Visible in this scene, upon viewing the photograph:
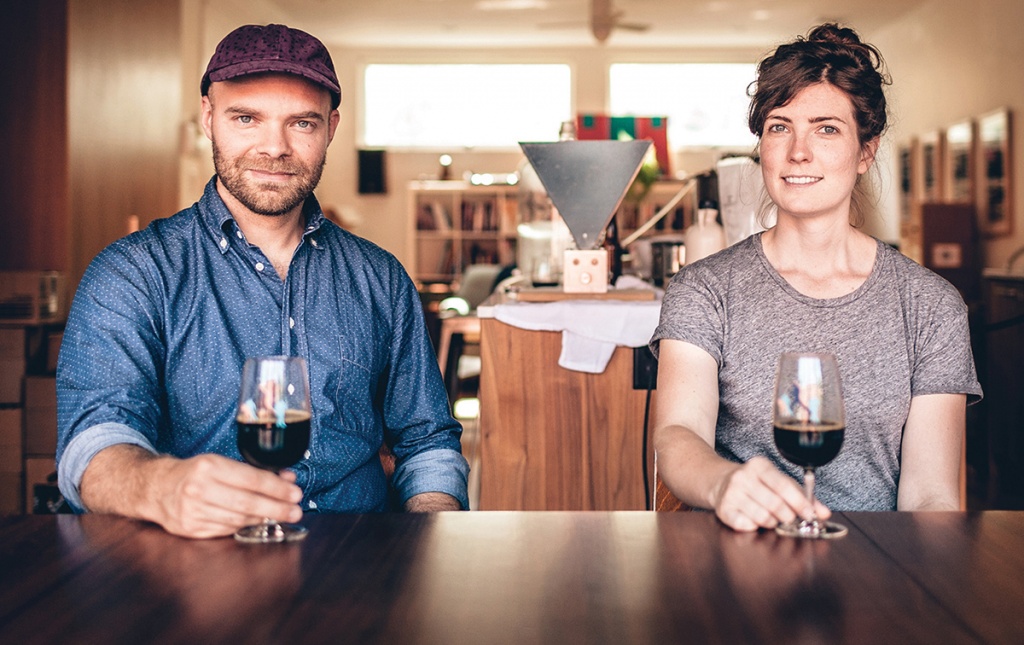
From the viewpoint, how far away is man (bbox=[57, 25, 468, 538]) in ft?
4.66

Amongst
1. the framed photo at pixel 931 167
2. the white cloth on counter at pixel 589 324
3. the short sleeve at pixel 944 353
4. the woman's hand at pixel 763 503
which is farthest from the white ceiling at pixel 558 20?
the woman's hand at pixel 763 503

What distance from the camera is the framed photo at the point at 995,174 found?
703 cm

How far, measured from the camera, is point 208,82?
1582 millimetres

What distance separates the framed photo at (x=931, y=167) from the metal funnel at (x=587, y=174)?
6.62 m

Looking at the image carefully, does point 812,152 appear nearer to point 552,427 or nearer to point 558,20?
point 552,427

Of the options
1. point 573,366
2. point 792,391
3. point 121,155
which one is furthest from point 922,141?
point 792,391

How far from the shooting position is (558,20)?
9789 mm

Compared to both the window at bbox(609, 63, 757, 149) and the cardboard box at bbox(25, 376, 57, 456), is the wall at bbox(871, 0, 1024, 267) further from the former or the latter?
the cardboard box at bbox(25, 376, 57, 456)

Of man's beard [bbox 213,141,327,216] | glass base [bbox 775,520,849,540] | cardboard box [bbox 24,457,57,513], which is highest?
man's beard [bbox 213,141,327,216]

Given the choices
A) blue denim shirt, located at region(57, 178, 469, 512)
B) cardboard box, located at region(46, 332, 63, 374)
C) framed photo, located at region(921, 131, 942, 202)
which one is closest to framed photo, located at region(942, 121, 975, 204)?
framed photo, located at region(921, 131, 942, 202)

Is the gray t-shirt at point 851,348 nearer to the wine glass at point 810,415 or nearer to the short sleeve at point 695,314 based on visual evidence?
the short sleeve at point 695,314

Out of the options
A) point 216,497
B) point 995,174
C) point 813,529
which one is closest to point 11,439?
point 216,497

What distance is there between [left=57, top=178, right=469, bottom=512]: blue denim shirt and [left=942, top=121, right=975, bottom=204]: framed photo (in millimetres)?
7136

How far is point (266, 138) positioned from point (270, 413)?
654 millimetres
